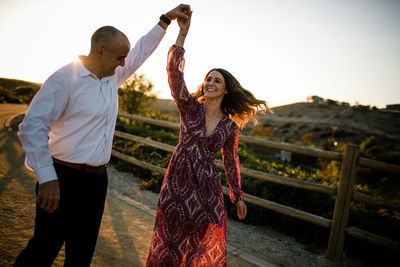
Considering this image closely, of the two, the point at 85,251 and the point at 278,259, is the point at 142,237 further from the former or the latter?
the point at 278,259

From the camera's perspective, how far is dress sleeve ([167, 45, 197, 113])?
1.75m

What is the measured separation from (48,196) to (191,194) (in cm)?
92

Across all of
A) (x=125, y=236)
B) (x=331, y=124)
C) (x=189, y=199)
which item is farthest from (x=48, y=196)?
(x=331, y=124)

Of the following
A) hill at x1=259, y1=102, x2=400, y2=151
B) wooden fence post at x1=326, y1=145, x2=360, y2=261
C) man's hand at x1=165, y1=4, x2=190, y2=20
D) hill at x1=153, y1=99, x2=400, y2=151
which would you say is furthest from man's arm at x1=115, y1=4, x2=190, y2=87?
hill at x1=259, y1=102, x2=400, y2=151

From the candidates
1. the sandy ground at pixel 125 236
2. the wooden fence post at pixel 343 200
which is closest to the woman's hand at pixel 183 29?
the sandy ground at pixel 125 236

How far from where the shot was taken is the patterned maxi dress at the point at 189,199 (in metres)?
1.78

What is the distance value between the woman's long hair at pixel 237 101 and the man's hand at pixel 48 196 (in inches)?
56.4

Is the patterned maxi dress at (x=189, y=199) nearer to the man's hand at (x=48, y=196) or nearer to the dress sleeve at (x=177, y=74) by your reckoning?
the dress sleeve at (x=177, y=74)

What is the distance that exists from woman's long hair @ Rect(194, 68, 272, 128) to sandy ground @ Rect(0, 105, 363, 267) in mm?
1538

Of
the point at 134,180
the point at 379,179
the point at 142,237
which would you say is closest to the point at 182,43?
the point at 142,237

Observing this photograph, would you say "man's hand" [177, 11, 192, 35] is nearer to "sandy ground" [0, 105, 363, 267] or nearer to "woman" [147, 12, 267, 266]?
"woman" [147, 12, 267, 266]

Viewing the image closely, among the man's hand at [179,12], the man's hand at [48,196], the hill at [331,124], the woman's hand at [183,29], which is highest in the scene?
the hill at [331,124]

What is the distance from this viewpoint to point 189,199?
1.80 meters

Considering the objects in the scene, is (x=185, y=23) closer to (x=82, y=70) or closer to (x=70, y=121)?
(x=82, y=70)
